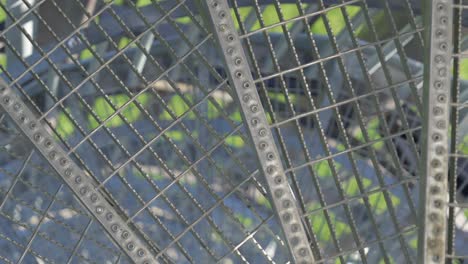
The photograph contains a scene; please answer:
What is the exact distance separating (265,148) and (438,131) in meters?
0.84

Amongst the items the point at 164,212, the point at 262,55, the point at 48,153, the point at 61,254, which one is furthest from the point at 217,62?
the point at 48,153

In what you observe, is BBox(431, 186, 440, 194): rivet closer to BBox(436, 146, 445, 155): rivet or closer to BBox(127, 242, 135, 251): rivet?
BBox(436, 146, 445, 155): rivet

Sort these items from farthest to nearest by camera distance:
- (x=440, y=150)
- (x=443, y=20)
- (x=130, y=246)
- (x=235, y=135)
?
(x=235, y=135) → (x=130, y=246) → (x=440, y=150) → (x=443, y=20)

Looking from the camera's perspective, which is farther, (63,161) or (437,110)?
(63,161)

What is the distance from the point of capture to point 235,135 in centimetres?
1277

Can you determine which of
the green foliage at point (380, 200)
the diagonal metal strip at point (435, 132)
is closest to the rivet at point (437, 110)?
the diagonal metal strip at point (435, 132)

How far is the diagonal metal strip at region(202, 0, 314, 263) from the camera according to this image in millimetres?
5281

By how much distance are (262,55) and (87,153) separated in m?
3.49

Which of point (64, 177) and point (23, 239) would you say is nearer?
point (64, 177)

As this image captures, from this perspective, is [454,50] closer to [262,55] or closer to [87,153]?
[87,153]

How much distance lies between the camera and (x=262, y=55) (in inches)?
629

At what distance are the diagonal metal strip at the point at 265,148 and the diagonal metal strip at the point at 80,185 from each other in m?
0.80

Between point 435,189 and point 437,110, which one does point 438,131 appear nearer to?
point 437,110

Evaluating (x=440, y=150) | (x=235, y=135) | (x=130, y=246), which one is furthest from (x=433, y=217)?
(x=235, y=135)
